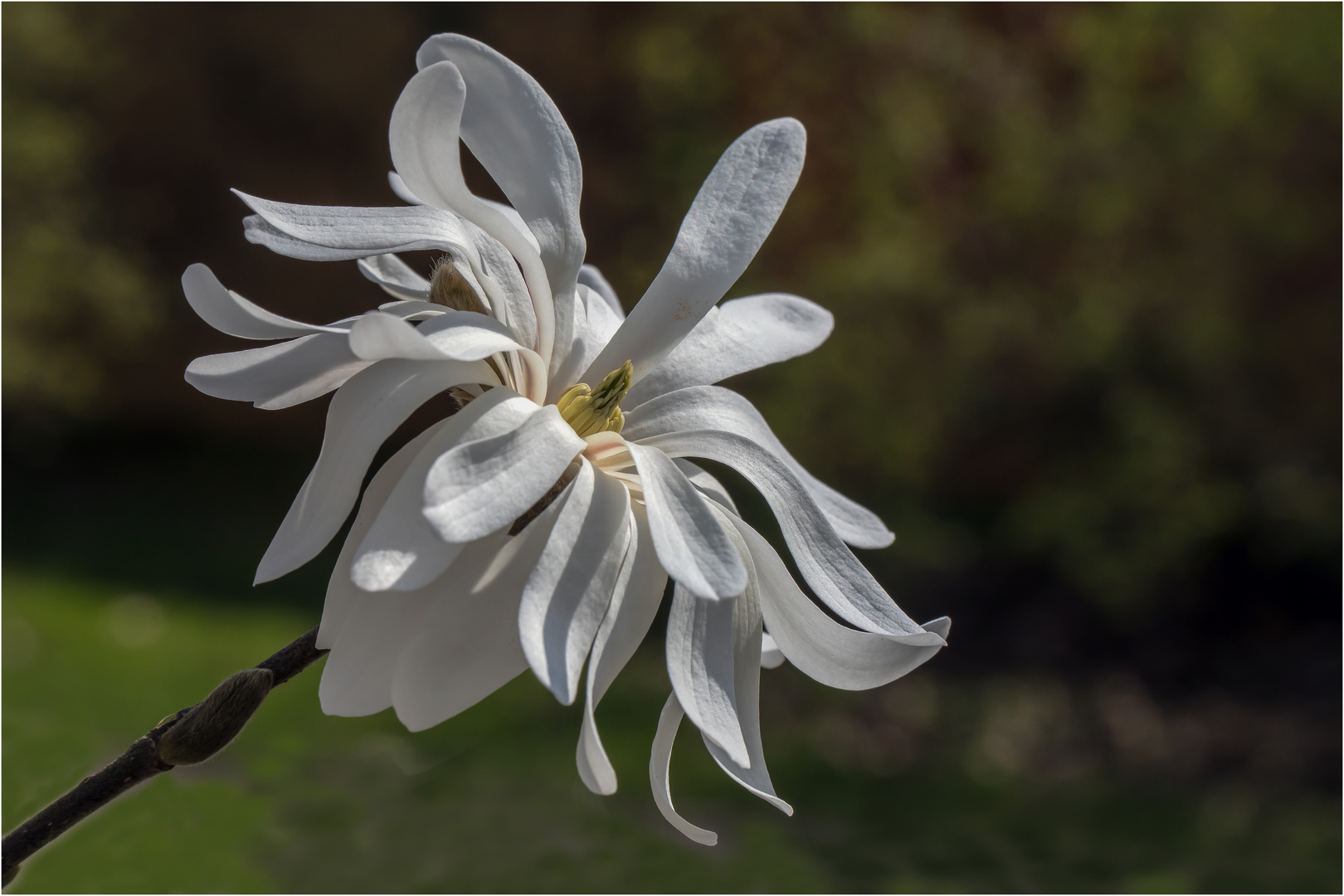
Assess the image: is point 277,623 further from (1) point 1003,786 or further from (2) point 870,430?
(1) point 1003,786

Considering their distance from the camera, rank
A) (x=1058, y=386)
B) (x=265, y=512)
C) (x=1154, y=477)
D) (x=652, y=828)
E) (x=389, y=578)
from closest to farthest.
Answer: (x=389, y=578)
(x=652, y=828)
(x=1154, y=477)
(x=1058, y=386)
(x=265, y=512)

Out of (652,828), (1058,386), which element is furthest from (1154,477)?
(652,828)

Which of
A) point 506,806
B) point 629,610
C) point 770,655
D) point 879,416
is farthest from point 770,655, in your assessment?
point 879,416

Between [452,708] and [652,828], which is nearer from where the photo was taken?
[452,708]

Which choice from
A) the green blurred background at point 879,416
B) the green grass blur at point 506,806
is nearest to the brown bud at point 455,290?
the green grass blur at point 506,806

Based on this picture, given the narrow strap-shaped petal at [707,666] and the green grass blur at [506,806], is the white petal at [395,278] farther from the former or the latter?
the green grass blur at [506,806]

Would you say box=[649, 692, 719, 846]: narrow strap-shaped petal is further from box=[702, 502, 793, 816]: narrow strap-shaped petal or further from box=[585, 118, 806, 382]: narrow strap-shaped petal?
box=[585, 118, 806, 382]: narrow strap-shaped petal
